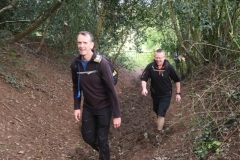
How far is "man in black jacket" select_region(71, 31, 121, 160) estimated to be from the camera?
4.57 metres

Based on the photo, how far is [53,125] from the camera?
7207 mm

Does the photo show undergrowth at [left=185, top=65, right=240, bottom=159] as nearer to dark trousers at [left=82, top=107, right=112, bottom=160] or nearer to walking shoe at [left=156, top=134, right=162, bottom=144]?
walking shoe at [left=156, top=134, right=162, bottom=144]

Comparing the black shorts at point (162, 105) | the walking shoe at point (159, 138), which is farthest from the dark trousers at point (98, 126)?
the black shorts at point (162, 105)

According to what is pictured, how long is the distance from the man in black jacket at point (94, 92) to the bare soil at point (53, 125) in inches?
41.2

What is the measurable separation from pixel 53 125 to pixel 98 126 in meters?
2.48

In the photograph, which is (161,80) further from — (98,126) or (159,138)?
(98,126)

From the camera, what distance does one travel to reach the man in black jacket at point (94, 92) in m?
4.57

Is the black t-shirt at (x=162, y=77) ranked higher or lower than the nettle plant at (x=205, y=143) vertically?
higher

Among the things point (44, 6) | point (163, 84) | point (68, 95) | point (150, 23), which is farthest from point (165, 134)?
point (150, 23)

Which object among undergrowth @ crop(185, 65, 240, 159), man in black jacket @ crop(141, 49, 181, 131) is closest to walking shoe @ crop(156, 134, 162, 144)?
man in black jacket @ crop(141, 49, 181, 131)

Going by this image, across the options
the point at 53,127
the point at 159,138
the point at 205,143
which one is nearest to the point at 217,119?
the point at 205,143

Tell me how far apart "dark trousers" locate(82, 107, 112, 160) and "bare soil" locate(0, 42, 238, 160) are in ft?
3.22

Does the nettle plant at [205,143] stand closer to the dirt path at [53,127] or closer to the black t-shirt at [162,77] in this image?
the dirt path at [53,127]

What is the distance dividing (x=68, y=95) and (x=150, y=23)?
444cm
